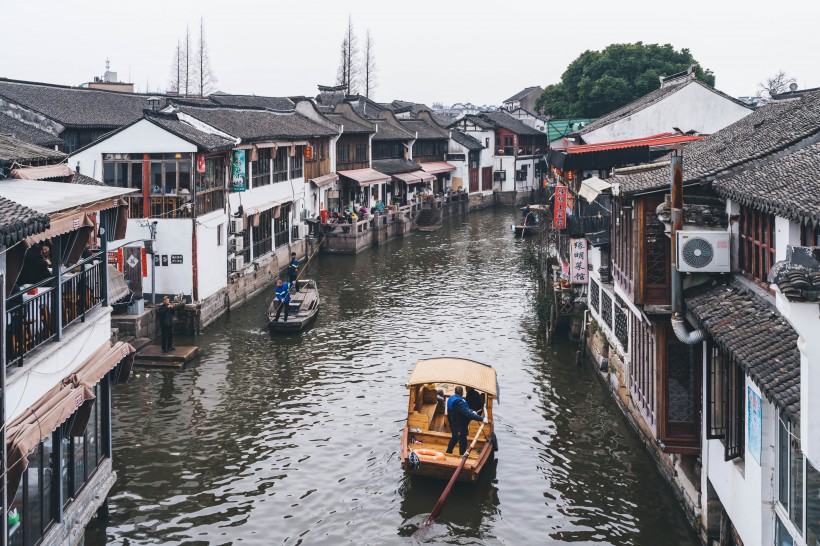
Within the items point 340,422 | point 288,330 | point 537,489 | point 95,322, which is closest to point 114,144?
point 288,330

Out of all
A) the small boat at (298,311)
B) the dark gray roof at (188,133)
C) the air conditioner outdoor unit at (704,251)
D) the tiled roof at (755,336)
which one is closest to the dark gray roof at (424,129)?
the dark gray roof at (188,133)

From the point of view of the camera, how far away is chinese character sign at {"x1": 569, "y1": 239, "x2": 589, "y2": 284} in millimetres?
27453

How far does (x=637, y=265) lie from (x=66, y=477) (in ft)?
32.5

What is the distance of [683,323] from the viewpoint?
14.2 metres

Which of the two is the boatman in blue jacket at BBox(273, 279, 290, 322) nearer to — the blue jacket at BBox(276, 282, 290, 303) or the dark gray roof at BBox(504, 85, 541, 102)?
the blue jacket at BBox(276, 282, 290, 303)

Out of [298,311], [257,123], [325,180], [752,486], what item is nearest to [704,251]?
[752,486]

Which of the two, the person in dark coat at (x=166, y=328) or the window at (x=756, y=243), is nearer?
the window at (x=756, y=243)

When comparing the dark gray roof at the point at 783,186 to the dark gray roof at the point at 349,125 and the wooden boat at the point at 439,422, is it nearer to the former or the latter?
the wooden boat at the point at 439,422

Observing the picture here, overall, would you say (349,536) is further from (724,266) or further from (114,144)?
(114,144)

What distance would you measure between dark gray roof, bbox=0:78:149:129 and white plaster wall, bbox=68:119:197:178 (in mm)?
7422

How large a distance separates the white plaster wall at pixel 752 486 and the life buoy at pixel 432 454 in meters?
5.48

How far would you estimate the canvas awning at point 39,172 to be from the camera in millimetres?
14359

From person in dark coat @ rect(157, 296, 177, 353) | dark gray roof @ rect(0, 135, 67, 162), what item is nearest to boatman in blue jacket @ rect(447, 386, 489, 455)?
dark gray roof @ rect(0, 135, 67, 162)

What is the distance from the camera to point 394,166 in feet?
217
